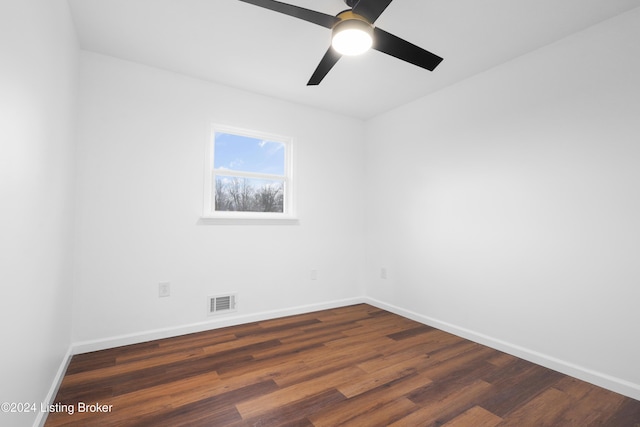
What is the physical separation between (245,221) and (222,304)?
0.89m

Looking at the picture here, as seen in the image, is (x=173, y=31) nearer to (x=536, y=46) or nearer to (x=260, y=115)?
(x=260, y=115)

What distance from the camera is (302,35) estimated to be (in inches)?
89.0

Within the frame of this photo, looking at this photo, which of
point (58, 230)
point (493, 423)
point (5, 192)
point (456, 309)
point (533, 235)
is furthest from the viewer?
point (456, 309)

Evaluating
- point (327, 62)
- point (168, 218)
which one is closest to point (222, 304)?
point (168, 218)

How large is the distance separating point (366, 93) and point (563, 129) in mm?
1841

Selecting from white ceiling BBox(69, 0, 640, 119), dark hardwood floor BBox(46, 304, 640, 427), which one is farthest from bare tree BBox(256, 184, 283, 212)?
dark hardwood floor BBox(46, 304, 640, 427)

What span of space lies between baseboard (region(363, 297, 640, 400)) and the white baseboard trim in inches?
122

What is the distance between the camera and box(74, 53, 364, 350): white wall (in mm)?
2504

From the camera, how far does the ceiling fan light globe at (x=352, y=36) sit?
1696 mm

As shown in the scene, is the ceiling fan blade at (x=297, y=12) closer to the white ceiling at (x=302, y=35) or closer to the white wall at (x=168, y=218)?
the white ceiling at (x=302, y=35)

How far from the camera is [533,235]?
2.38m

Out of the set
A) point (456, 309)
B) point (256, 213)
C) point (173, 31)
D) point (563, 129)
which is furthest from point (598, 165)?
point (173, 31)

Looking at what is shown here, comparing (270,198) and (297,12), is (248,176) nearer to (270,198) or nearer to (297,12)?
(270,198)

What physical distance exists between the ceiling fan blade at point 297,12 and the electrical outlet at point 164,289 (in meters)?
2.41
